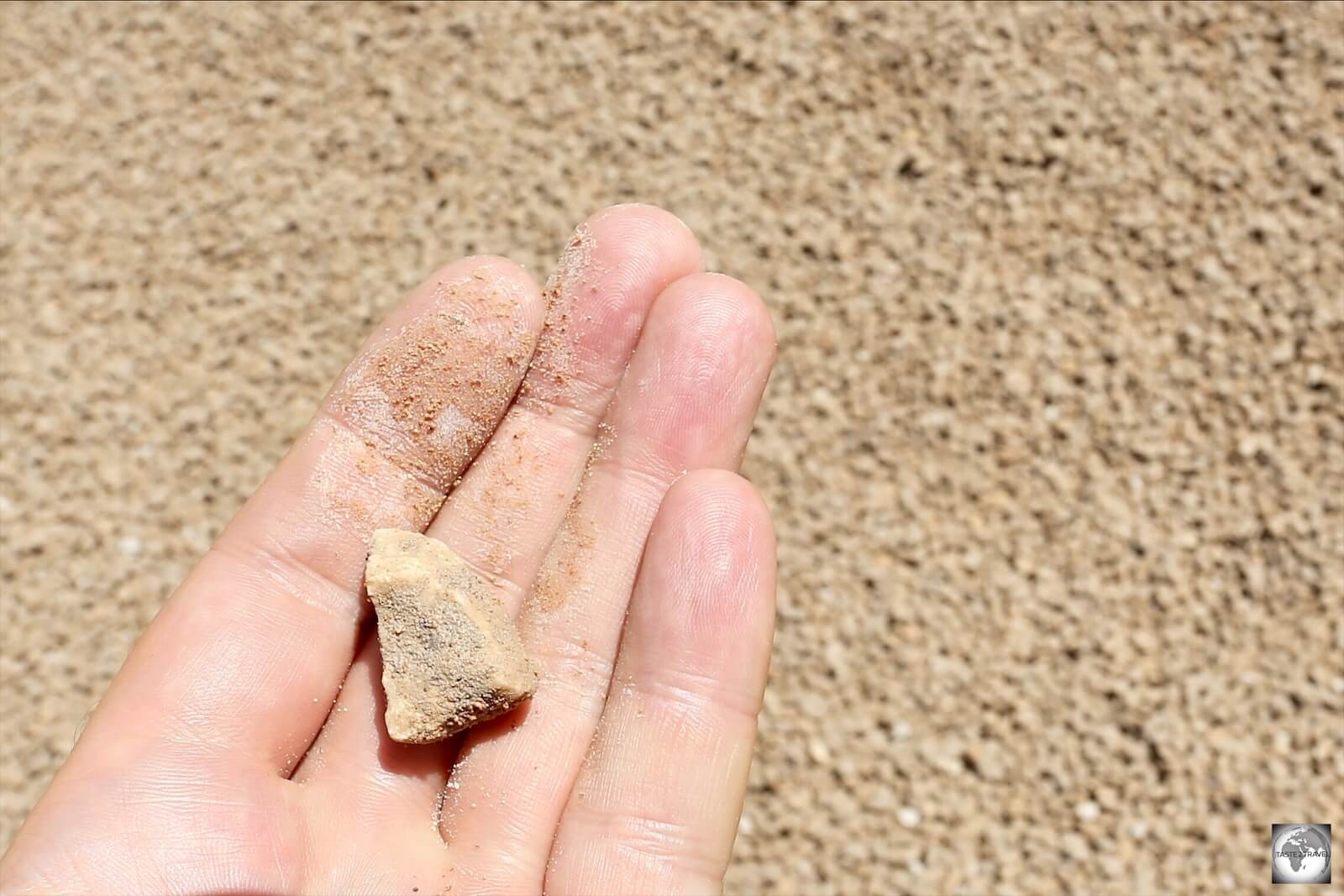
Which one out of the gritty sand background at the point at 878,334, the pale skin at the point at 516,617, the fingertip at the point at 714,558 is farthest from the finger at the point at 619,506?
the gritty sand background at the point at 878,334

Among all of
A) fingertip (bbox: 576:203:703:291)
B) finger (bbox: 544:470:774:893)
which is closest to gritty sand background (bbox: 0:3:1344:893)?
fingertip (bbox: 576:203:703:291)

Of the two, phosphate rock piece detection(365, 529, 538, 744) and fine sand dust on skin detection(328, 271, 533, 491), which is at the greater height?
fine sand dust on skin detection(328, 271, 533, 491)

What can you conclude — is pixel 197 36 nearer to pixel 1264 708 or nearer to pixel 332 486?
pixel 332 486

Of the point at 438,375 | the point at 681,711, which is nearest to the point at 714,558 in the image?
the point at 681,711

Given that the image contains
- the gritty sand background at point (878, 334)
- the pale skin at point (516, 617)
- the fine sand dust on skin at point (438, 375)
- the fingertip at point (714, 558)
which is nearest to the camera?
the pale skin at point (516, 617)

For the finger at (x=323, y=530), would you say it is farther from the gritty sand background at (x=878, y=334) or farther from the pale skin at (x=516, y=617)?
the gritty sand background at (x=878, y=334)

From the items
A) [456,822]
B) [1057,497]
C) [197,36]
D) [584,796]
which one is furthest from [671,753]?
[197,36]

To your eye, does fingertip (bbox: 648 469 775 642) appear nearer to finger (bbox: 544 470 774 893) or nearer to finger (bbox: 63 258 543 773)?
finger (bbox: 544 470 774 893)

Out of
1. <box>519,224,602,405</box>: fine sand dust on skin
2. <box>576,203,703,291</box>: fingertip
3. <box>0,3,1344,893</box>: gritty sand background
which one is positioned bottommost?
<box>0,3,1344,893</box>: gritty sand background
